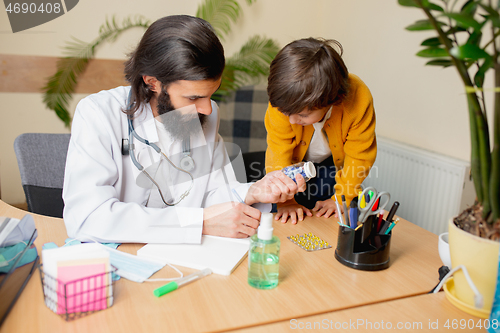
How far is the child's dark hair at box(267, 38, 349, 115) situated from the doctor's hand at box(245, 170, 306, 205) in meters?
0.28

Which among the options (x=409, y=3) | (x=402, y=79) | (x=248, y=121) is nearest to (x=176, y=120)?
(x=409, y=3)

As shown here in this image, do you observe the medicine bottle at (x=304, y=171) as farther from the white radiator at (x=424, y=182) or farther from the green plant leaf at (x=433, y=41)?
the white radiator at (x=424, y=182)

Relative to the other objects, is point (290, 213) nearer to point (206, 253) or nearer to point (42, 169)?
point (206, 253)

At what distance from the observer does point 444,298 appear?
0.83m

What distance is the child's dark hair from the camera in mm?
1296

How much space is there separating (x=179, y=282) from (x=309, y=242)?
41cm

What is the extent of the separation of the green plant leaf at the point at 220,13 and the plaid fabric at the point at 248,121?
49 centimetres

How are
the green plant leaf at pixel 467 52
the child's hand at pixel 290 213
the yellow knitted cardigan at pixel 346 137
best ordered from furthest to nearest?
the yellow knitted cardigan at pixel 346 137 < the child's hand at pixel 290 213 < the green plant leaf at pixel 467 52

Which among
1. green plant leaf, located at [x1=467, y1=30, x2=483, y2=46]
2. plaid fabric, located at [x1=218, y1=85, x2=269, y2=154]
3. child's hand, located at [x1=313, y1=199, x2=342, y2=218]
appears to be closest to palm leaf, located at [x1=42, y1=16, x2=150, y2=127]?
plaid fabric, located at [x1=218, y1=85, x2=269, y2=154]

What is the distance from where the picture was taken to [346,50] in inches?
109

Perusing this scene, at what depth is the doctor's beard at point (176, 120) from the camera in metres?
1.28

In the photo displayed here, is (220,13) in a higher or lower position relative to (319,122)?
higher

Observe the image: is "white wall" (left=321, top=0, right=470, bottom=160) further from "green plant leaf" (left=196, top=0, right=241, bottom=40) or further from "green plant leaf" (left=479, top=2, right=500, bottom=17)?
"green plant leaf" (left=479, top=2, right=500, bottom=17)

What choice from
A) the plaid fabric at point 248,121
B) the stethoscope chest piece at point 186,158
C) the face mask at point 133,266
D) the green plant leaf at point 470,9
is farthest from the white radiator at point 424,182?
the face mask at point 133,266
